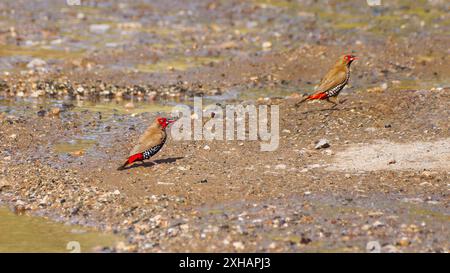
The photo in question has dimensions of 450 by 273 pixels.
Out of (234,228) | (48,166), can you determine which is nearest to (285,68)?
(48,166)

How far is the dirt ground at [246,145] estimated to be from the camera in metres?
9.59

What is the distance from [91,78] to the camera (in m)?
17.9

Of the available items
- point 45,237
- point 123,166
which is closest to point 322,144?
point 123,166

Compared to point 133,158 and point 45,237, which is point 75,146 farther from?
point 45,237

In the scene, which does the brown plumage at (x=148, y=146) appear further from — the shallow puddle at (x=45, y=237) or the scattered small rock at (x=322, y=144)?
the scattered small rock at (x=322, y=144)

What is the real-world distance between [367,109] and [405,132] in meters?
1.31

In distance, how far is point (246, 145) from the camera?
13180mm

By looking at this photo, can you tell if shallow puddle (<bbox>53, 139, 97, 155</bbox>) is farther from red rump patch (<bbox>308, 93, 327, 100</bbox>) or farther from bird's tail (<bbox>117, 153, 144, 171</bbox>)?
red rump patch (<bbox>308, 93, 327, 100</bbox>)

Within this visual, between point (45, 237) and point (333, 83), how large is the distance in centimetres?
624

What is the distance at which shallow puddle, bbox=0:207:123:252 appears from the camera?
9445 millimetres

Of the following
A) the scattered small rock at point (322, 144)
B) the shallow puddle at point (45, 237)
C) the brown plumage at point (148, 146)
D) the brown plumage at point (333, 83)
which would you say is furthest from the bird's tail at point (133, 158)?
the brown plumage at point (333, 83)

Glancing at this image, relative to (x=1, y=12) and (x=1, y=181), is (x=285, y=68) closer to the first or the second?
(x=1, y=181)

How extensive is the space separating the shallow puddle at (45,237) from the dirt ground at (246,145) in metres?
0.19

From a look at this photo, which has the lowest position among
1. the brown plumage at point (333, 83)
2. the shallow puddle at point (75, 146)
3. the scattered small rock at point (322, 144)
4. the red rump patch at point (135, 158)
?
the shallow puddle at point (75, 146)
